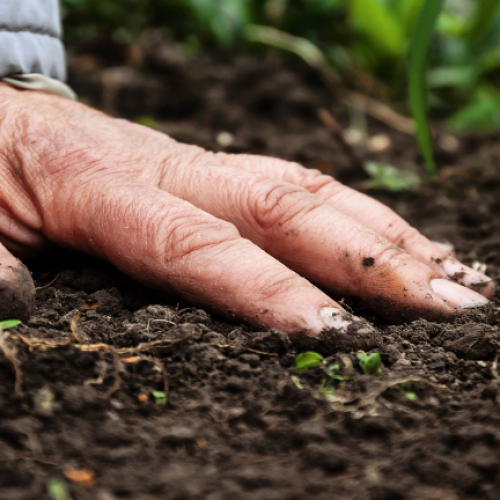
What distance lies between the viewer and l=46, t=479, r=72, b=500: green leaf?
0.83 m

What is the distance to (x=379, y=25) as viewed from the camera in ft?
12.1

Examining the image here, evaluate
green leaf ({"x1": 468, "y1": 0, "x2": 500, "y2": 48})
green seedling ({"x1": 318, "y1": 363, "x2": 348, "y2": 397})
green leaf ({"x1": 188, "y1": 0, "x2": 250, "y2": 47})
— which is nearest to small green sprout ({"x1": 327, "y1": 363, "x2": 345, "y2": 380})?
green seedling ({"x1": 318, "y1": 363, "x2": 348, "y2": 397})

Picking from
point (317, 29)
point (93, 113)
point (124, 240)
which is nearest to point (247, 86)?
point (317, 29)

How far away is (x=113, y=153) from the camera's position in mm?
1569

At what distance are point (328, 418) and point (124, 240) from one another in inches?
25.5

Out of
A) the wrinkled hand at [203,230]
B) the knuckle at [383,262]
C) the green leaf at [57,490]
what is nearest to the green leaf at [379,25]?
the wrinkled hand at [203,230]

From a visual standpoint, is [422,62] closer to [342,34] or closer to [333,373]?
[333,373]

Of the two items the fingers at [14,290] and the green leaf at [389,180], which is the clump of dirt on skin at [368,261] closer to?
the fingers at [14,290]

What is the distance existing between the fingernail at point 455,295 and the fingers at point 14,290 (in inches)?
36.1

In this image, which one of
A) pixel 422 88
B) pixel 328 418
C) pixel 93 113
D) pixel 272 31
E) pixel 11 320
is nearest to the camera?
pixel 328 418

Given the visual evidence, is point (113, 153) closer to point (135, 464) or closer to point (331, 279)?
point (331, 279)

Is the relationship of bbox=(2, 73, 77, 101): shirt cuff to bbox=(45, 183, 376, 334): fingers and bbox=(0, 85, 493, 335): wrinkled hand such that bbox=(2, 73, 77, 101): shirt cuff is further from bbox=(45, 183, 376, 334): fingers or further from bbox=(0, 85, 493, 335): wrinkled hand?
bbox=(45, 183, 376, 334): fingers

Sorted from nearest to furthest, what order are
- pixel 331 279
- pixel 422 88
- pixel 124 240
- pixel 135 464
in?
pixel 135 464, pixel 124 240, pixel 331 279, pixel 422 88

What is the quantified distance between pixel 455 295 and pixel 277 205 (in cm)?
49
